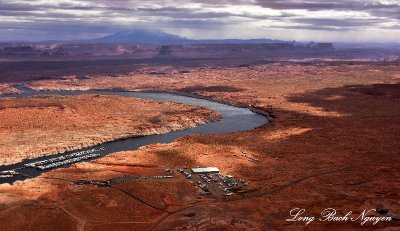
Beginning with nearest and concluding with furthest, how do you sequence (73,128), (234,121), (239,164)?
(239,164) → (73,128) → (234,121)

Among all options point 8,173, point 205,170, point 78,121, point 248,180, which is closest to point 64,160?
point 8,173

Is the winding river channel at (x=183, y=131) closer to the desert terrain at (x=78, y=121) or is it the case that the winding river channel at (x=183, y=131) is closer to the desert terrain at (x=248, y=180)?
the desert terrain at (x=78, y=121)

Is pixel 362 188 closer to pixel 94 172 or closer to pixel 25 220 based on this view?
pixel 94 172

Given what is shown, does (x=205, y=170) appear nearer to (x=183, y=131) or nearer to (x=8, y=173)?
(x=8, y=173)

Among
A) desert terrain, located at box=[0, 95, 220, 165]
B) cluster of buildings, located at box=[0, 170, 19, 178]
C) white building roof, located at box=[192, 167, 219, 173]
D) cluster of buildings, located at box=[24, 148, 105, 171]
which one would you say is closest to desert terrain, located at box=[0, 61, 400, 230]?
white building roof, located at box=[192, 167, 219, 173]

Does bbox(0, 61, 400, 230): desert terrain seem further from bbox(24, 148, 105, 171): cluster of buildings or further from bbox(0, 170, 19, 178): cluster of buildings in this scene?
bbox(0, 170, 19, 178): cluster of buildings

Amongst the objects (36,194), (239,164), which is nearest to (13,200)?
(36,194)

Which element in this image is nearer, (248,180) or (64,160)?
(248,180)

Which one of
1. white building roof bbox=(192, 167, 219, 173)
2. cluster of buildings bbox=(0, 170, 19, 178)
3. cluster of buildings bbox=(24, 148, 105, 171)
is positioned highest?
white building roof bbox=(192, 167, 219, 173)

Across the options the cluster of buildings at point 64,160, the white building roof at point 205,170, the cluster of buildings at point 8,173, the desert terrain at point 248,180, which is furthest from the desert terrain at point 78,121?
the white building roof at point 205,170
